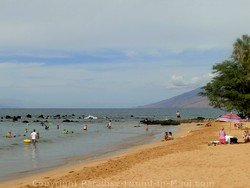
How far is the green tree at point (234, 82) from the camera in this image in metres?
66.2

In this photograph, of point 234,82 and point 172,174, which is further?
point 234,82

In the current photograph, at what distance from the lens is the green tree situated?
6625 cm

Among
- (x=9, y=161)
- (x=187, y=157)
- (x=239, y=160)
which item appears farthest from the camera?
(x=9, y=161)

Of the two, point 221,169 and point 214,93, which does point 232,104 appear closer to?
point 214,93

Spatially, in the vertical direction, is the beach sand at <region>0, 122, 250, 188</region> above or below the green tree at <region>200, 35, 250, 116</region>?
below

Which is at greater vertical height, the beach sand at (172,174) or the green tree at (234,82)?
the green tree at (234,82)

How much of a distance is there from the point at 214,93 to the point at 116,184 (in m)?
55.9

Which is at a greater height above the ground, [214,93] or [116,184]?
[214,93]

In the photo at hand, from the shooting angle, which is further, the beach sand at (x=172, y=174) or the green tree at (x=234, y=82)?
the green tree at (x=234, y=82)

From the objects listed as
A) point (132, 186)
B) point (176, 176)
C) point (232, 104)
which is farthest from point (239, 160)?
point (232, 104)

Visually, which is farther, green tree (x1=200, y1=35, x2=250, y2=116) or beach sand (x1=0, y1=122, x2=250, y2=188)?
green tree (x1=200, y1=35, x2=250, y2=116)

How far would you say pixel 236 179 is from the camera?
51.3 feet

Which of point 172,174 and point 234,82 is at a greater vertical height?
point 234,82

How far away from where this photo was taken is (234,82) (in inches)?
2640
